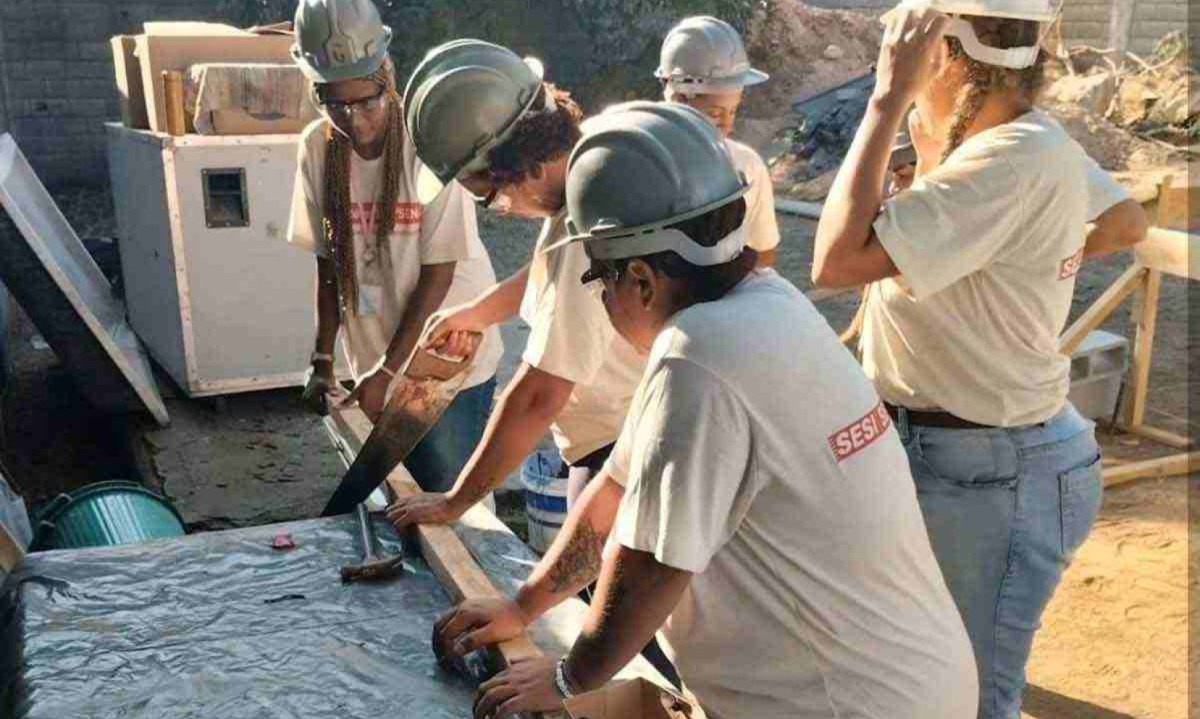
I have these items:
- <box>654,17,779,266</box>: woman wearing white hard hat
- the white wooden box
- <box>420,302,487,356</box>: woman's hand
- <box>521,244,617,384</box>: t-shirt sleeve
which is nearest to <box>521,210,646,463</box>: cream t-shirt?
<box>521,244,617,384</box>: t-shirt sleeve

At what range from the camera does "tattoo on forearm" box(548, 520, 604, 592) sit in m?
1.80

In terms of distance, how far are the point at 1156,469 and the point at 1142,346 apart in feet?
2.07

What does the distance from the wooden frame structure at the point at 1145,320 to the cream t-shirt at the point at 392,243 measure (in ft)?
8.96

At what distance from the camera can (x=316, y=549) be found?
2.44 m

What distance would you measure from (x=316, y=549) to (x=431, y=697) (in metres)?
0.67

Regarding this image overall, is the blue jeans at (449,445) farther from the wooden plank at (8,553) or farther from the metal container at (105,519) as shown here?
the wooden plank at (8,553)

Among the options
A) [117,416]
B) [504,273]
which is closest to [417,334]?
[117,416]

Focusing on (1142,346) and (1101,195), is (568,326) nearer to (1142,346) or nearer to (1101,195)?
(1101,195)

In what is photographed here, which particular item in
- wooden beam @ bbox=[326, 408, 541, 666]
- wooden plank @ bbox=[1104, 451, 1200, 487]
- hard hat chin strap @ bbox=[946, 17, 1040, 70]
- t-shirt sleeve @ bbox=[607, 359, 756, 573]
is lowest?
wooden plank @ bbox=[1104, 451, 1200, 487]

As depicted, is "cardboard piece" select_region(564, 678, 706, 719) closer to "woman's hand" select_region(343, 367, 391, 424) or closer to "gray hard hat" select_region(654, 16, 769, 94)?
"woman's hand" select_region(343, 367, 391, 424)

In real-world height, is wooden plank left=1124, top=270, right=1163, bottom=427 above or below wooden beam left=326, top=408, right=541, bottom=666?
below

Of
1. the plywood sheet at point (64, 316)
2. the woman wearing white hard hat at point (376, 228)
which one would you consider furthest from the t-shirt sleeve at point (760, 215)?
the plywood sheet at point (64, 316)

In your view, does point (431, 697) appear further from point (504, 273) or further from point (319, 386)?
point (504, 273)

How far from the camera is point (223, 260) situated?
4922mm
